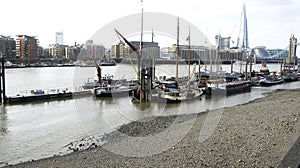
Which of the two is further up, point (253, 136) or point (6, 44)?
point (6, 44)

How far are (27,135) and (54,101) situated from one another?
842 cm

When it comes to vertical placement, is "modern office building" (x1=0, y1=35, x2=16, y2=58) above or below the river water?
above

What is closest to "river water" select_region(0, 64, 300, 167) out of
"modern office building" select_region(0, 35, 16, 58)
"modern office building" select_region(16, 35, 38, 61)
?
"modern office building" select_region(0, 35, 16, 58)

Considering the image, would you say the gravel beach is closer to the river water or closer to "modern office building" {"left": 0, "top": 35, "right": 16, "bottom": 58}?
the river water

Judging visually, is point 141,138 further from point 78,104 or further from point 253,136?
point 78,104

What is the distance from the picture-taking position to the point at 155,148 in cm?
703

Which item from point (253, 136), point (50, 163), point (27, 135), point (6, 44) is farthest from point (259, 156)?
point (6, 44)

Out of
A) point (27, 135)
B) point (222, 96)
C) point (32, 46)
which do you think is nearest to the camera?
point (27, 135)

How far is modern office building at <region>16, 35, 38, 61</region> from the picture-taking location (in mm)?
84750

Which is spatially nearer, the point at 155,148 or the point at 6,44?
the point at 155,148

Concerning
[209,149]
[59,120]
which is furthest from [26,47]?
[209,149]

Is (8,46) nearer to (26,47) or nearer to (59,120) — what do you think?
(26,47)

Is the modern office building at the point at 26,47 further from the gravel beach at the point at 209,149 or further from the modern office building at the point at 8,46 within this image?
the gravel beach at the point at 209,149

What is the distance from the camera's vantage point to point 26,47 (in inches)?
3430
